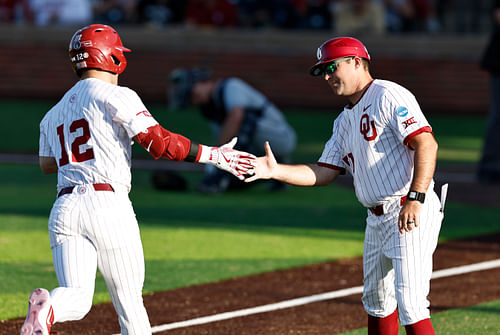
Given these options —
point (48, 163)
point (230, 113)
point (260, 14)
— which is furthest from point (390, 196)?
point (260, 14)

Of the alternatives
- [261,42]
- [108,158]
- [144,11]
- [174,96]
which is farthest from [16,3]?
[108,158]

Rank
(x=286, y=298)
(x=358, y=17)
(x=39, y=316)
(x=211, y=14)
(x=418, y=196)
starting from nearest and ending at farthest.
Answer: (x=39, y=316)
(x=418, y=196)
(x=286, y=298)
(x=358, y=17)
(x=211, y=14)

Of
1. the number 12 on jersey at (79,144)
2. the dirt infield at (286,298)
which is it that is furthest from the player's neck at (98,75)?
the dirt infield at (286,298)

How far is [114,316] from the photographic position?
20.0 feet

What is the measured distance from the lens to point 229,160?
15.6 ft

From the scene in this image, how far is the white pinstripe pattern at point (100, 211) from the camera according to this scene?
13.6 feet

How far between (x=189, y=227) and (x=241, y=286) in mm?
2385

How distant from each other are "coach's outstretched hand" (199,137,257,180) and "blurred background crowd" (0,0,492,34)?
15.9 metres

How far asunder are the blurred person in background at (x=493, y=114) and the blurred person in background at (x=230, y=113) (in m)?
2.94

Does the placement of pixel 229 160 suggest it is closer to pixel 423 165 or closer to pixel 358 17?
pixel 423 165

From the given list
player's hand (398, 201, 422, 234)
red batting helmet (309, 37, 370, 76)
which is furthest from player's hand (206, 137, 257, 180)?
player's hand (398, 201, 422, 234)

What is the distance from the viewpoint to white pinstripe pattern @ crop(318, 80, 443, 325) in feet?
14.3

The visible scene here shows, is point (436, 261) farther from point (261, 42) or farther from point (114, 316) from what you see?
point (261, 42)

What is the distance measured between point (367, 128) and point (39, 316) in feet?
6.48
